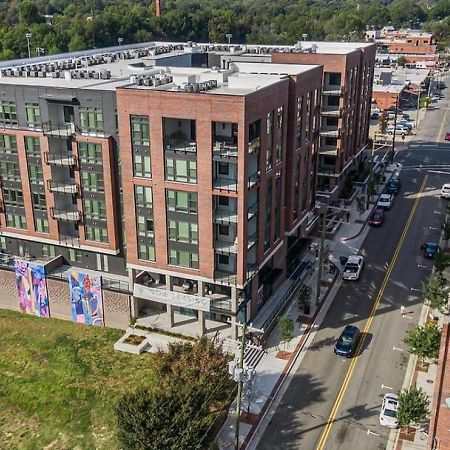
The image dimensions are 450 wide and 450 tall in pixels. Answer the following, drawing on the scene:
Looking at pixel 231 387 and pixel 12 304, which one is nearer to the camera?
pixel 231 387

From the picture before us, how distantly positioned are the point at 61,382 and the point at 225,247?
16735mm

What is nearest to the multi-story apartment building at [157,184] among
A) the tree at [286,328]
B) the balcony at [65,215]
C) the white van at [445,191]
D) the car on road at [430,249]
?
the balcony at [65,215]

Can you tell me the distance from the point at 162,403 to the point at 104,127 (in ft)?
82.3

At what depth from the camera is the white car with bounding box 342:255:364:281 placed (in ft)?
191

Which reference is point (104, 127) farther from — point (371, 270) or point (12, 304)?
point (371, 270)

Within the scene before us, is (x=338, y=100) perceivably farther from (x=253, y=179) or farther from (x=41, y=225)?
(x=41, y=225)

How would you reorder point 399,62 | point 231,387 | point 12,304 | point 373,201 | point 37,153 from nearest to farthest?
point 231,387, point 37,153, point 12,304, point 373,201, point 399,62

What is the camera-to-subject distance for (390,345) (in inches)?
1887

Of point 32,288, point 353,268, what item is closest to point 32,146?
point 32,288

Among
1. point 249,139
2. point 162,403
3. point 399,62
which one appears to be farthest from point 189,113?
point 399,62

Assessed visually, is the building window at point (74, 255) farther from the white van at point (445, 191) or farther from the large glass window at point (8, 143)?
the white van at point (445, 191)

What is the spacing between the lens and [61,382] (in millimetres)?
44375

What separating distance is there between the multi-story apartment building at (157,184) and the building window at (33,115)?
90 mm

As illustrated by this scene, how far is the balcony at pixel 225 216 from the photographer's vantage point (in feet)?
145
